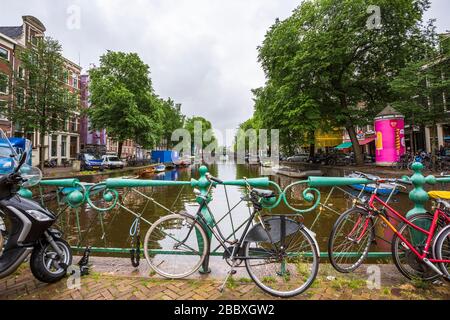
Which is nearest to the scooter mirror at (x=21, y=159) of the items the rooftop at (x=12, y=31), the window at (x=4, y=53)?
the window at (x=4, y=53)

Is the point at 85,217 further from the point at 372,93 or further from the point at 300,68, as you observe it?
the point at 372,93

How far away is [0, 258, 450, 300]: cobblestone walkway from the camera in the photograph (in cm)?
247

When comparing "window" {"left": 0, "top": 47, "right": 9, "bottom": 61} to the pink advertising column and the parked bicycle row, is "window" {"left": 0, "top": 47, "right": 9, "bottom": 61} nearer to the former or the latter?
the parked bicycle row

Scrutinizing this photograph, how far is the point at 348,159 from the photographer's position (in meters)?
25.0

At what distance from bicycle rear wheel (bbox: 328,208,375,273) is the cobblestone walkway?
14 centimetres

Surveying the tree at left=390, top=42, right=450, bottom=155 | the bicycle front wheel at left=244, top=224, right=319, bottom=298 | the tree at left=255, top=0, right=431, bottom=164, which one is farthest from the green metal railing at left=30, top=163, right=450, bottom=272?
the tree at left=255, top=0, right=431, bottom=164

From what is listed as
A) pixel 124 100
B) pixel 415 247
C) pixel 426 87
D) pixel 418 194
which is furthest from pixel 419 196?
pixel 124 100

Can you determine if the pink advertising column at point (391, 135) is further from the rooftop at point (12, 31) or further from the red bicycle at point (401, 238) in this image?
the rooftop at point (12, 31)

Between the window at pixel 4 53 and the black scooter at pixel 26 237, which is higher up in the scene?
the window at pixel 4 53

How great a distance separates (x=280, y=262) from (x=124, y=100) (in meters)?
29.0

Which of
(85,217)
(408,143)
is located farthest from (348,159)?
(85,217)

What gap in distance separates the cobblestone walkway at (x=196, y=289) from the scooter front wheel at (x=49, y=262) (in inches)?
4.1

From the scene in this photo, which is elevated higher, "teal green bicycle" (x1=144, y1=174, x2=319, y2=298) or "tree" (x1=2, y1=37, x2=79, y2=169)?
"tree" (x1=2, y1=37, x2=79, y2=169)

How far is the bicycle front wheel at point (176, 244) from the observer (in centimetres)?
285
